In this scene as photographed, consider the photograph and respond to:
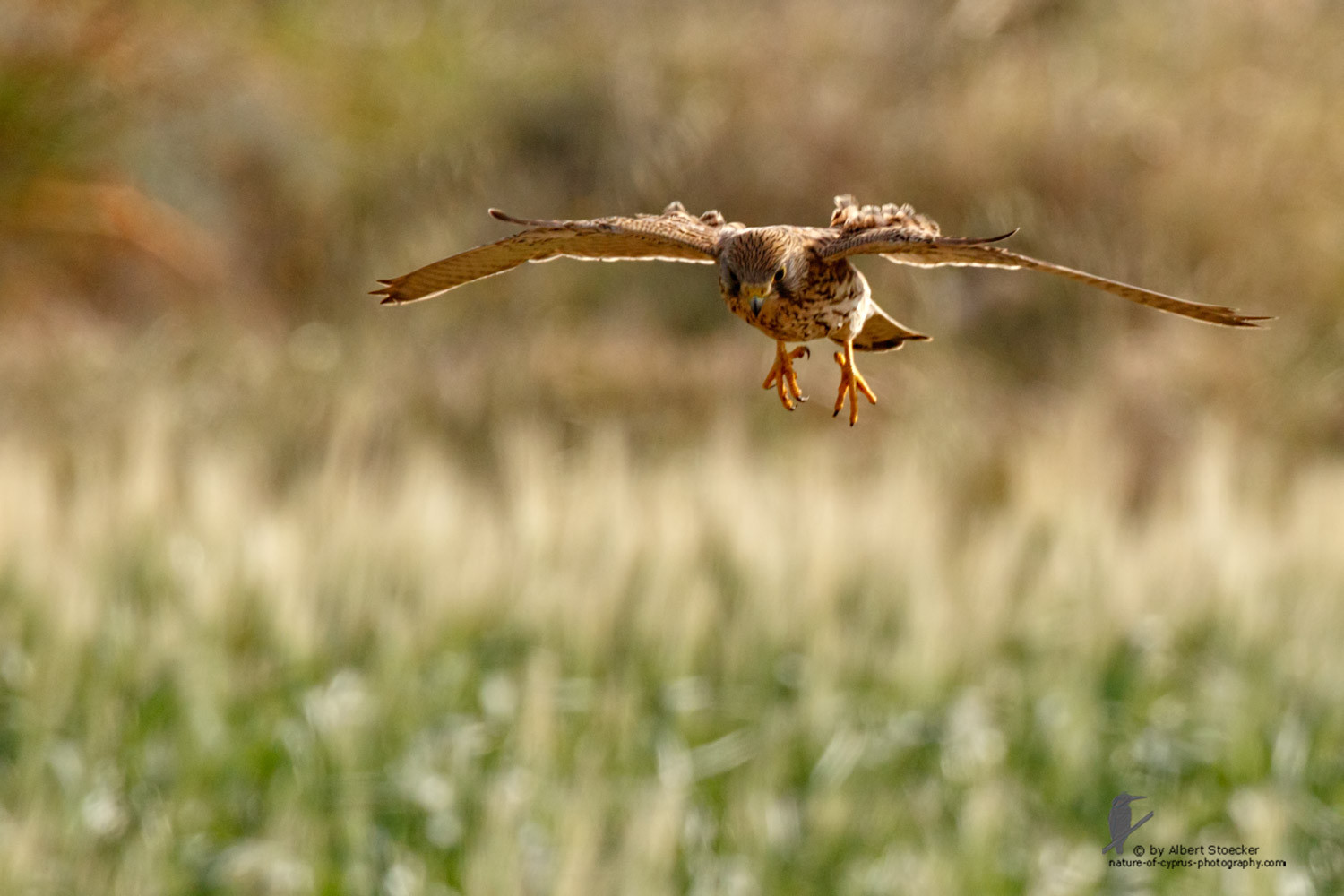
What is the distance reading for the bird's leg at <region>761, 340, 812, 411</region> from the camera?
57 centimetres

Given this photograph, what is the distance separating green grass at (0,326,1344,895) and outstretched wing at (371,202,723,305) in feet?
19.7

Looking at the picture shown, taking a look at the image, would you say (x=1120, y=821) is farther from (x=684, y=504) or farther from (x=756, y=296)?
(x=756, y=296)

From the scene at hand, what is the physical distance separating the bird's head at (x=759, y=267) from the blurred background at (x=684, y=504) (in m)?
3.80

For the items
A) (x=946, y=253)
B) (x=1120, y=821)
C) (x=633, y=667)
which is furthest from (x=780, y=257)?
(x=633, y=667)

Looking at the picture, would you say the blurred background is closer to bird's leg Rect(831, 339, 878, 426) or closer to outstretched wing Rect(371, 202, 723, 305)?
bird's leg Rect(831, 339, 878, 426)

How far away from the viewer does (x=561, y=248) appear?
607mm

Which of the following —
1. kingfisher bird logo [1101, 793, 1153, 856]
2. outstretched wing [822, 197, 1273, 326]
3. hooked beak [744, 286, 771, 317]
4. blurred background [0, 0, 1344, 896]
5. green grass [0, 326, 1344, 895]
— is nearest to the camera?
outstretched wing [822, 197, 1273, 326]

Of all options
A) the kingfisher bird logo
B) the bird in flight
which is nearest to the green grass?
the kingfisher bird logo

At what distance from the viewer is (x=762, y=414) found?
11.1 m

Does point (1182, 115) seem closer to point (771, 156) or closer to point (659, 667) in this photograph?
point (771, 156)

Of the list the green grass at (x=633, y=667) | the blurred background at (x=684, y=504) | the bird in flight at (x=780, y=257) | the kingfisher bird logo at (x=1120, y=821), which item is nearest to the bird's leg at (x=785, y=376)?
the bird in flight at (x=780, y=257)

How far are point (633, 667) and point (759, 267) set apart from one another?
25.3 ft

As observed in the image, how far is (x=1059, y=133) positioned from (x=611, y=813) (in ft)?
22.2

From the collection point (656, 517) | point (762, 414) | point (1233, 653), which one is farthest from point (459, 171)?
point (762, 414)
